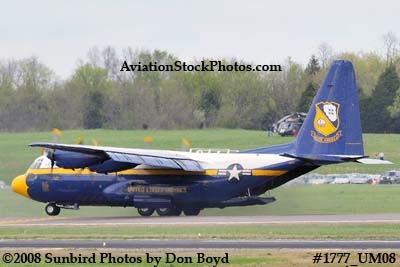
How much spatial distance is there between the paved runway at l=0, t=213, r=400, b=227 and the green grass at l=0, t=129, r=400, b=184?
648 inches

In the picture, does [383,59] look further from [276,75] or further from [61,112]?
[61,112]

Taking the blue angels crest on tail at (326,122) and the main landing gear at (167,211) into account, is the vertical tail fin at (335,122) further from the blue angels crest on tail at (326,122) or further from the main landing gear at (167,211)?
the main landing gear at (167,211)

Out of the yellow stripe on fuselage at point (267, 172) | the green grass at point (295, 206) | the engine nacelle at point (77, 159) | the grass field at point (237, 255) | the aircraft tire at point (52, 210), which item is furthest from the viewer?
the aircraft tire at point (52, 210)

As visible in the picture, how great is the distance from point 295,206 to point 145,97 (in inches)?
910

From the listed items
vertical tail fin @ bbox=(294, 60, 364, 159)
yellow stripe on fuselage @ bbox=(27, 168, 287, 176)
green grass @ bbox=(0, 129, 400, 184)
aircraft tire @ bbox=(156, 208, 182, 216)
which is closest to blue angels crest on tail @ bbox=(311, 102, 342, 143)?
vertical tail fin @ bbox=(294, 60, 364, 159)

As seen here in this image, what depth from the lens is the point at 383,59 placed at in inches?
3686

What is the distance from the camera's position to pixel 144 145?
198 ft

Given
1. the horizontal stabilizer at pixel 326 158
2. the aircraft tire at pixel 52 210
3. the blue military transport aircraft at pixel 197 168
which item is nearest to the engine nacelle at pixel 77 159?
the blue military transport aircraft at pixel 197 168

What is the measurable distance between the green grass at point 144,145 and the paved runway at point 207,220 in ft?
54.0

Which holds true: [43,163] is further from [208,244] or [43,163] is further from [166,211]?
[208,244]

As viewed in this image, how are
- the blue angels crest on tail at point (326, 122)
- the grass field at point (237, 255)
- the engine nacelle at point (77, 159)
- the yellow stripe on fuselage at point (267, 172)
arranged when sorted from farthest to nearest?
1. the yellow stripe on fuselage at point (267, 172)
2. the blue angels crest on tail at point (326, 122)
3. the engine nacelle at point (77, 159)
4. the grass field at point (237, 255)

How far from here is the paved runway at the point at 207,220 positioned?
37.4 meters

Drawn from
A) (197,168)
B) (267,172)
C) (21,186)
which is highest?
(197,168)

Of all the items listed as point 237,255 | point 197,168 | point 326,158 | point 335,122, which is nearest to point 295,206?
point 326,158
